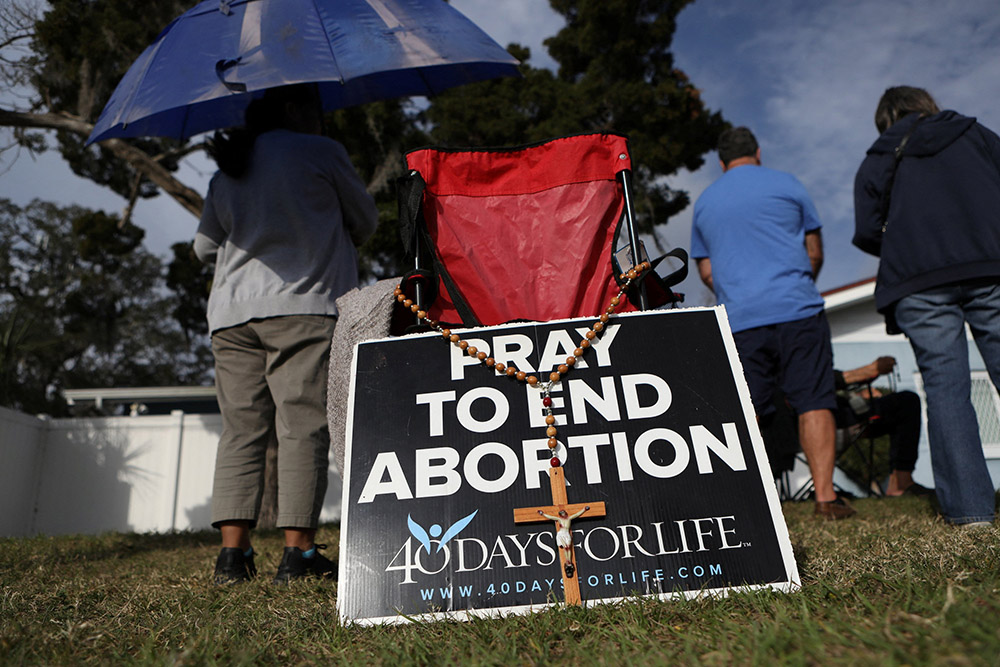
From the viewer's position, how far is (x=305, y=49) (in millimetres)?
2309

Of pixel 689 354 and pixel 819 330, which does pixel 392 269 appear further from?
pixel 689 354

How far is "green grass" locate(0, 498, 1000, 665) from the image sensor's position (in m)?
0.92

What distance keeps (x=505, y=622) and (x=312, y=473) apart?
3.90 ft

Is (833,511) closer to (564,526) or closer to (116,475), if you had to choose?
(564,526)

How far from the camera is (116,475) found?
26.7 feet

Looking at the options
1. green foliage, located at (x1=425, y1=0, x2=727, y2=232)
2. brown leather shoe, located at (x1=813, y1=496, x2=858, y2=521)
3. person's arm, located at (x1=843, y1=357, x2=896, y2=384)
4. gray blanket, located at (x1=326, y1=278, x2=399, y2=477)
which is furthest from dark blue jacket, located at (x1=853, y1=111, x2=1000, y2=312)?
green foliage, located at (x1=425, y1=0, x2=727, y2=232)

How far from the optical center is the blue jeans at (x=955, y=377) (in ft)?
7.72

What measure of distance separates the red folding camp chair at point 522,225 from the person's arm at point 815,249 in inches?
64.4

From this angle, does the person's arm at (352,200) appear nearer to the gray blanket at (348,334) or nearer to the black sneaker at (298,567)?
the gray blanket at (348,334)

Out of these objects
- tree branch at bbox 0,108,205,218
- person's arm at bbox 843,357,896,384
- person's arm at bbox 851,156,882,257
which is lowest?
person's arm at bbox 843,357,896,384

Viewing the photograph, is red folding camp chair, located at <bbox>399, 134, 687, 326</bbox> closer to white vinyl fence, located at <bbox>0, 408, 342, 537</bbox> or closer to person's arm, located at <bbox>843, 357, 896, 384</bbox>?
person's arm, located at <bbox>843, 357, 896, 384</bbox>

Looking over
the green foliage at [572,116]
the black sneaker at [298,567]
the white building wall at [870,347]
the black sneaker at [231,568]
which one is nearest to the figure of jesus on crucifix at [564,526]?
the black sneaker at [298,567]

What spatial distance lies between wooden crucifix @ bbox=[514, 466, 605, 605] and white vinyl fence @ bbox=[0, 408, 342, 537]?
23.5 feet

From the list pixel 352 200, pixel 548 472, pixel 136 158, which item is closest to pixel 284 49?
pixel 352 200
